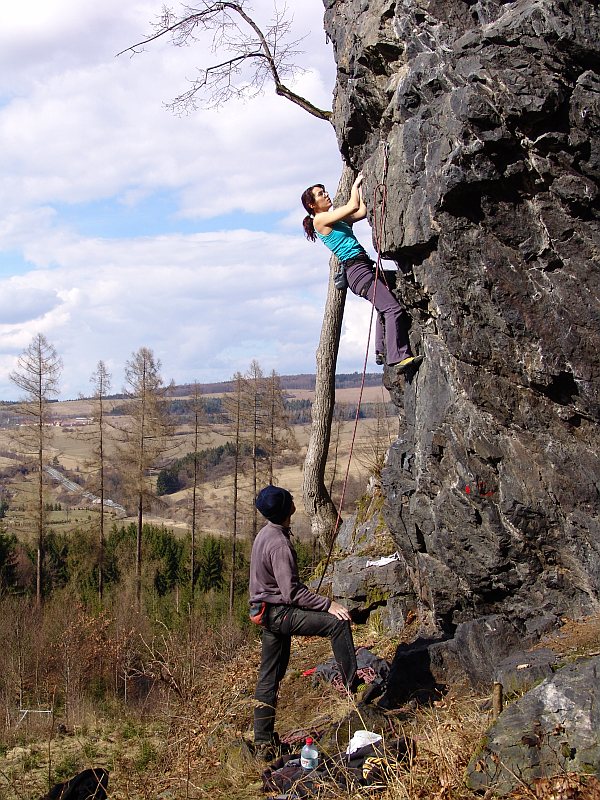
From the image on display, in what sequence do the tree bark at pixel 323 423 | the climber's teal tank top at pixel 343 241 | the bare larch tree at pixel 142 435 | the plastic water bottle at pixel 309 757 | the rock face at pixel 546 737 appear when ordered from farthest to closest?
1. the bare larch tree at pixel 142 435
2. the tree bark at pixel 323 423
3. the climber's teal tank top at pixel 343 241
4. the plastic water bottle at pixel 309 757
5. the rock face at pixel 546 737

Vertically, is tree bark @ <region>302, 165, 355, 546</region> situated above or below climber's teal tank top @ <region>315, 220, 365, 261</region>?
below

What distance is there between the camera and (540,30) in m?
5.66

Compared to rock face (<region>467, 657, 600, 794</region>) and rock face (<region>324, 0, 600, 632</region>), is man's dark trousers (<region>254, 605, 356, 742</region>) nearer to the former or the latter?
rock face (<region>467, 657, 600, 794</region>)

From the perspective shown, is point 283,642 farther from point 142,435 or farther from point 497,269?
point 142,435

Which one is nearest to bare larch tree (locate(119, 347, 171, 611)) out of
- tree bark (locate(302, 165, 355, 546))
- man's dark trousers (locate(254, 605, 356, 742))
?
tree bark (locate(302, 165, 355, 546))

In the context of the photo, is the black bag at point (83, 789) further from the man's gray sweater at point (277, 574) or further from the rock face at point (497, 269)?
the rock face at point (497, 269)

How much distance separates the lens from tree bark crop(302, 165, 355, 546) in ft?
40.5

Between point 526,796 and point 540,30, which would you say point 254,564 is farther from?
point 540,30

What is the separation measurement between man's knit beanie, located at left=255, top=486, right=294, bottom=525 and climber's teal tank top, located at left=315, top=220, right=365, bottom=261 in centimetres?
310

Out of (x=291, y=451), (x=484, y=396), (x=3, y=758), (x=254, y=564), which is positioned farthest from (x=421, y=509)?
(x=291, y=451)

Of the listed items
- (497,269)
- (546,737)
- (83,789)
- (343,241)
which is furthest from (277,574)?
(343,241)

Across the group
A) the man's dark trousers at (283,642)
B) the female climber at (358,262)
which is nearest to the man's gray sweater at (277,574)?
the man's dark trousers at (283,642)

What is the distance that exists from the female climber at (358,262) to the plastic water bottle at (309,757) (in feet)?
12.0

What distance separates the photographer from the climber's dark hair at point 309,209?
25.2ft
